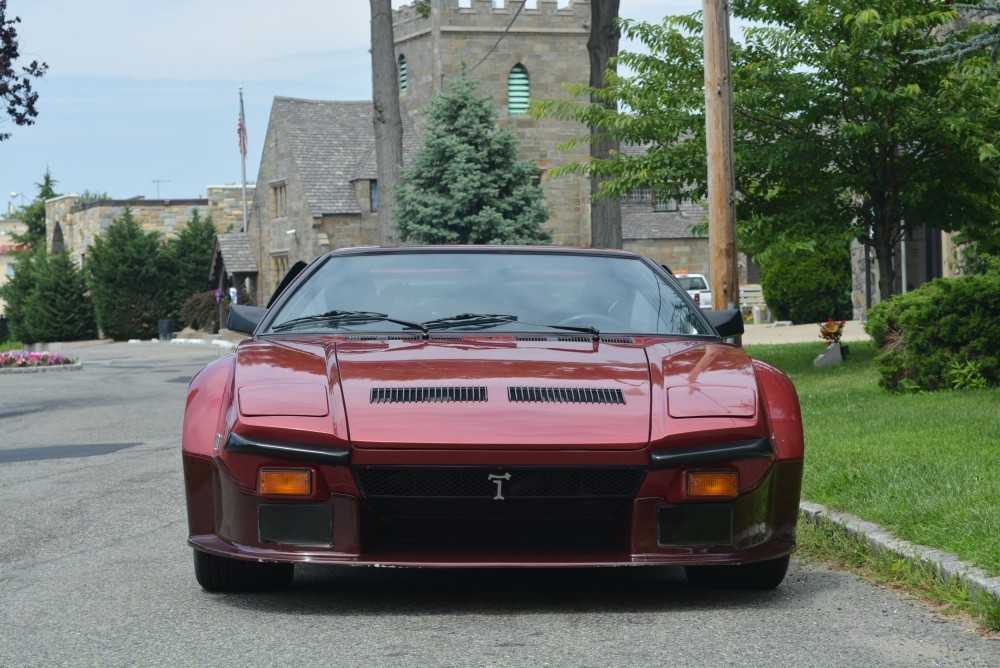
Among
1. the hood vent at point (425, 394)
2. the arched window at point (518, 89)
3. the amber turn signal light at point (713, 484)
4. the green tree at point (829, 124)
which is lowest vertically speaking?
the amber turn signal light at point (713, 484)

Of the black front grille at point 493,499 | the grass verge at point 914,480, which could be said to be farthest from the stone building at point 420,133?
the black front grille at point 493,499

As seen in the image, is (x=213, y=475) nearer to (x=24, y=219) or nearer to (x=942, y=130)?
(x=942, y=130)

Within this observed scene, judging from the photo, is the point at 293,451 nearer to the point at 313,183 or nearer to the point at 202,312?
the point at 313,183

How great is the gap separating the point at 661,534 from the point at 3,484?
21.0 feet

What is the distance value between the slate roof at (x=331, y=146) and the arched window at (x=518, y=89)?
13.8 ft

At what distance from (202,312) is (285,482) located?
2072 inches

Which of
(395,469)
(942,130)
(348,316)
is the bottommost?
(395,469)

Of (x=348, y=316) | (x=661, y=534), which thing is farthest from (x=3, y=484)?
(x=661, y=534)

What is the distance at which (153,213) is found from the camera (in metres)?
65.8

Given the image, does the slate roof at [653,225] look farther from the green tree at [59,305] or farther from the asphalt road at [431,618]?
the asphalt road at [431,618]

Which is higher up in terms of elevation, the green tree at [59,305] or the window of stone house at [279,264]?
the window of stone house at [279,264]

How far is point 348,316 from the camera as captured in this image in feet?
20.9

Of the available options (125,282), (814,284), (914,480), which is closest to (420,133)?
(125,282)

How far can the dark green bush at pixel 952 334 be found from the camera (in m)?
12.9
